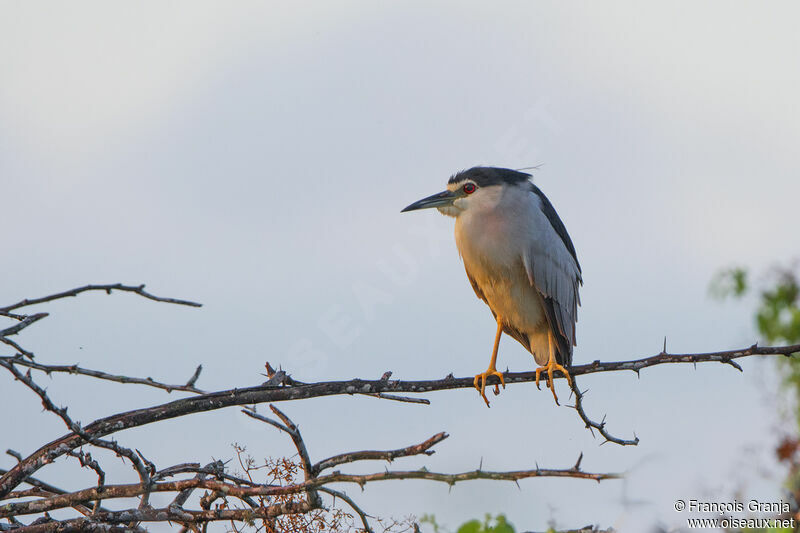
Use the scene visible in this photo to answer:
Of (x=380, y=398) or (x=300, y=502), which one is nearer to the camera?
(x=300, y=502)

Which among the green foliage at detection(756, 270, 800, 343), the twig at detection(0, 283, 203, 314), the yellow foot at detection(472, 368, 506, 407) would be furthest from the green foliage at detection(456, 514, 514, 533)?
the green foliage at detection(756, 270, 800, 343)

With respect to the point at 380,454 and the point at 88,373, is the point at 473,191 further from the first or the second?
the point at 380,454

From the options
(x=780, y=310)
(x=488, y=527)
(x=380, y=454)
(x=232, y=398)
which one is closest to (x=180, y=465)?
(x=232, y=398)

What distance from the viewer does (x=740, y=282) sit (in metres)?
10.7

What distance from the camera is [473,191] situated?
5953 mm

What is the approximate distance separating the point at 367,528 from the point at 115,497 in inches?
42.9

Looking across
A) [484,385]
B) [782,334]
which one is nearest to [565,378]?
[484,385]

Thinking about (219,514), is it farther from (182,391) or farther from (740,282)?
(740,282)

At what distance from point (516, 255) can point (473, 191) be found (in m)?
0.59

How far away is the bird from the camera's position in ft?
18.6

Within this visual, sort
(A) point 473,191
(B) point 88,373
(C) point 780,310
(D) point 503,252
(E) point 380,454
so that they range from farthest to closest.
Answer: (C) point 780,310
(A) point 473,191
(D) point 503,252
(B) point 88,373
(E) point 380,454

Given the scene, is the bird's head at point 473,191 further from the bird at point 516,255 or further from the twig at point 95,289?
the twig at point 95,289

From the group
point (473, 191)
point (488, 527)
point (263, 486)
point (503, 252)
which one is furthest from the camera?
point (473, 191)

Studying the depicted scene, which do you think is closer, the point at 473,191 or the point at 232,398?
the point at 232,398
